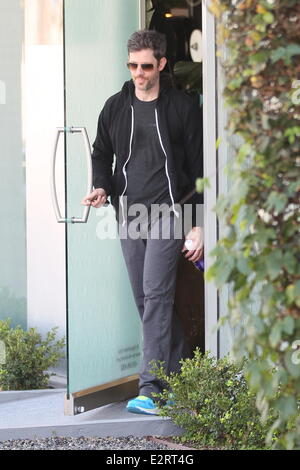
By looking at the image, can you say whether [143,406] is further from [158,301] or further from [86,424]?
[158,301]

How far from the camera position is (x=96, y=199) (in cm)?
502

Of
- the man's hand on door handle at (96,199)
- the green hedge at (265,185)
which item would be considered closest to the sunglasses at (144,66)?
the man's hand on door handle at (96,199)

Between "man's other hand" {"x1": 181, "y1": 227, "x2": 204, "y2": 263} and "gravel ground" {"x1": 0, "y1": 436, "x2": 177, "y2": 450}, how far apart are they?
91 cm

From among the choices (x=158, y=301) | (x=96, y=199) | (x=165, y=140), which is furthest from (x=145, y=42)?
(x=158, y=301)

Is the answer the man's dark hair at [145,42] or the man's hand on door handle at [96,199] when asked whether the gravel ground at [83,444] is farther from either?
the man's dark hair at [145,42]

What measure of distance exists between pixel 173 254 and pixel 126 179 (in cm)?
44

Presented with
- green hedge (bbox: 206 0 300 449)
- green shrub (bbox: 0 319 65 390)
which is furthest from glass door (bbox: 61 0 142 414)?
green hedge (bbox: 206 0 300 449)

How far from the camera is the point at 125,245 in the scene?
5.23m

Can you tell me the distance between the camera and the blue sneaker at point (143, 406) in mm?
4977

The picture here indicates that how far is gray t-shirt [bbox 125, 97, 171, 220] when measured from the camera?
5.06 m

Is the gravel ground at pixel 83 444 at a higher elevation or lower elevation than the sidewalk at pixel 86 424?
lower

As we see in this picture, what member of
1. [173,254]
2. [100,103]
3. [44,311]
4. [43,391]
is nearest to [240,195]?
[173,254]

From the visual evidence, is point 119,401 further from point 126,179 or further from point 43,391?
point 126,179

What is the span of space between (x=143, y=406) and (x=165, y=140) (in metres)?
1.26
